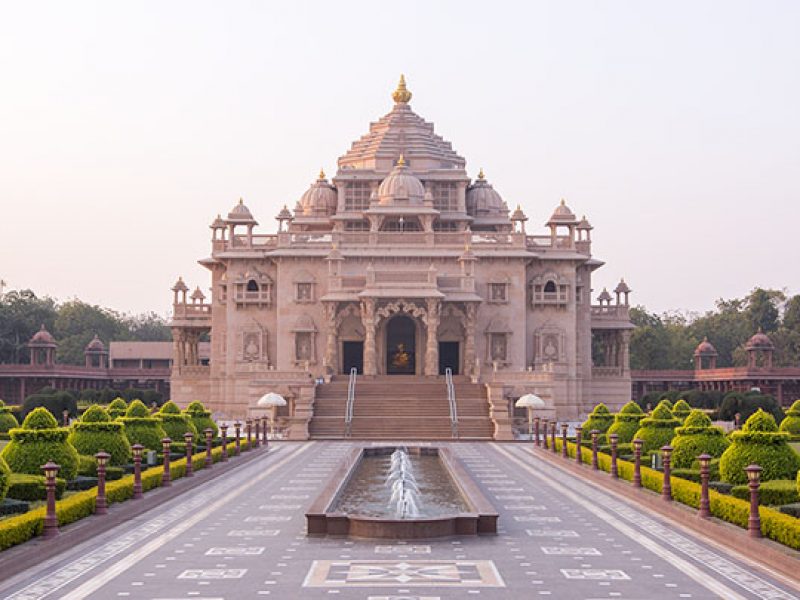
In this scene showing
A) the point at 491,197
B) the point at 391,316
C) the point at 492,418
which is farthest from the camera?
the point at 491,197

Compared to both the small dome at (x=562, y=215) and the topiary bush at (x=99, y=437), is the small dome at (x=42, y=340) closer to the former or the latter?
the small dome at (x=562, y=215)

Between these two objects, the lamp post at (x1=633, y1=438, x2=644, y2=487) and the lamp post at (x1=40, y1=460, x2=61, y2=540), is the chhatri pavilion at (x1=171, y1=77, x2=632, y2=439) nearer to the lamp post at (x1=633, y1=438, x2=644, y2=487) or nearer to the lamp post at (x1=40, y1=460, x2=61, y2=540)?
the lamp post at (x1=633, y1=438, x2=644, y2=487)

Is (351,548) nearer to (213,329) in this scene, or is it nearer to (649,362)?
(213,329)

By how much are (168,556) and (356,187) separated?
4952 centimetres

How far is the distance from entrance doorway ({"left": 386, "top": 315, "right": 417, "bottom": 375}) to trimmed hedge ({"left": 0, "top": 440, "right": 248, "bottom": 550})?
1275 inches

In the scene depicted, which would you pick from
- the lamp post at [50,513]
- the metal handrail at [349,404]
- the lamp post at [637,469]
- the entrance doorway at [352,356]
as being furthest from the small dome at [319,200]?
the lamp post at [50,513]

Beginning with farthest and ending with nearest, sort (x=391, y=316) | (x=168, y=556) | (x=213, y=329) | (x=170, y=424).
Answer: (x=213, y=329) → (x=391, y=316) → (x=170, y=424) → (x=168, y=556)

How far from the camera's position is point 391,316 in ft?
187

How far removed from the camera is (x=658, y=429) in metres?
30.0

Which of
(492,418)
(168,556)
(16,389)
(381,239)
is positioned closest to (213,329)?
(381,239)

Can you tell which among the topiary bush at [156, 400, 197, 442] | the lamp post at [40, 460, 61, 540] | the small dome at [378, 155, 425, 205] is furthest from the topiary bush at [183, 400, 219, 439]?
the small dome at [378, 155, 425, 205]

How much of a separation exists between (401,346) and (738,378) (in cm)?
2137

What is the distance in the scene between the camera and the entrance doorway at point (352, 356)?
58.8 m

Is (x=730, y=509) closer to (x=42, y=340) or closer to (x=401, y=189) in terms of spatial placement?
(x=401, y=189)
